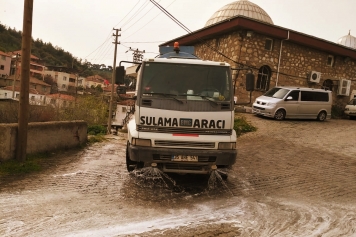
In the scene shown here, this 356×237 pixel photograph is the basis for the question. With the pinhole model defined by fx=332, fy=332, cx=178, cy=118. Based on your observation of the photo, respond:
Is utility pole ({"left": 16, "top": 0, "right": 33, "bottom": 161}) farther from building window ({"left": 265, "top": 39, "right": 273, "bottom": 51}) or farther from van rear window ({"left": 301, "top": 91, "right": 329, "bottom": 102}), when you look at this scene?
building window ({"left": 265, "top": 39, "right": 273, "bottom": 51})

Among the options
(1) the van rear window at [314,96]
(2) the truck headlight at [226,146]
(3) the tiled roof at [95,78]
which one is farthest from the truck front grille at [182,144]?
(3) the tiled roof at [95,78]

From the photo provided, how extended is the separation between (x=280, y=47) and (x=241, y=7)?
621cm

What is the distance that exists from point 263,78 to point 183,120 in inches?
607

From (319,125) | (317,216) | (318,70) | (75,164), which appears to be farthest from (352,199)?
(318,70)

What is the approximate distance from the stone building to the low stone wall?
10142mm

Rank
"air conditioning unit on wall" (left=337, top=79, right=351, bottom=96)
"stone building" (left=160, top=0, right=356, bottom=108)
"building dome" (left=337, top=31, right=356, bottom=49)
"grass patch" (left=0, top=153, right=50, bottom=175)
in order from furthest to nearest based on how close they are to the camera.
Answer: "building dome" (left=337, top=31, right=356, bottom=49) < "air conditioning unit on wall" (left=337, top=79, right=351, bottom=96) < "stone building" (left=160, top=0, right=356, bottom=108) < "grass patch" (left=0, top=153, right=50, bottom=175)

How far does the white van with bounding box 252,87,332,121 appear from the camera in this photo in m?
17.1

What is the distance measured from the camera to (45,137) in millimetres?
8688

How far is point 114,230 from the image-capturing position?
14.2 feet

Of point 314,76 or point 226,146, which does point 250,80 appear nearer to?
point 226,146

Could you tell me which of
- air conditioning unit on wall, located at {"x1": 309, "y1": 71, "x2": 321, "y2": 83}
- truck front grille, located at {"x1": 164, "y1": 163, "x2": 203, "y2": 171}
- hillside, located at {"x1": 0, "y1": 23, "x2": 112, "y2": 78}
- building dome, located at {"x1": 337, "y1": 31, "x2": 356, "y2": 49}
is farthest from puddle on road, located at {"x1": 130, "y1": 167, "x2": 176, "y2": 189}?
hillside, located at {"x1": 0, "y1": 23, "x2": 112, "y2": 78}

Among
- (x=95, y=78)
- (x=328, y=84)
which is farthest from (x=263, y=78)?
(x=95, y=78)

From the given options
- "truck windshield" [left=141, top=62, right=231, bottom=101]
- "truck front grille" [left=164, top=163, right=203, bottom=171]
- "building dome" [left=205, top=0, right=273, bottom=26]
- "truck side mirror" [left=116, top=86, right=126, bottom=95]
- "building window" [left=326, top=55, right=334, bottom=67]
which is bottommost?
"truck front grille" [left=164, top=163, right=203, bottom=171]

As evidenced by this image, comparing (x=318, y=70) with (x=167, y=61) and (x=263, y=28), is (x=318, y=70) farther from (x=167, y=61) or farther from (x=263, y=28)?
(x=167, y=61)
